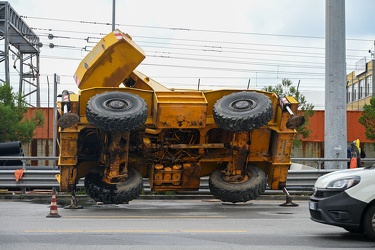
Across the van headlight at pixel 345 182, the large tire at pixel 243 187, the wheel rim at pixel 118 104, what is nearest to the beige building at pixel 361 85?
the large tire at pixel 243 187

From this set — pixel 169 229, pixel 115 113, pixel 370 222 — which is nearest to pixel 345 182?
pixel 370 222

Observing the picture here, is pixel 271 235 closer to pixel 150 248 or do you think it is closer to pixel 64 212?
pixel 150 248

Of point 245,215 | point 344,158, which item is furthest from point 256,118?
point 344,158

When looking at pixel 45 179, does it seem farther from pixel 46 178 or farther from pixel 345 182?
pixel 345 182

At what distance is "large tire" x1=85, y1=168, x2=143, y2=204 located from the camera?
1324 cm

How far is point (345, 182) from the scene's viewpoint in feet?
29.9

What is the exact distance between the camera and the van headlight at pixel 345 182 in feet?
29.8

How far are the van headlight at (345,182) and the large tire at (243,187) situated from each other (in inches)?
177

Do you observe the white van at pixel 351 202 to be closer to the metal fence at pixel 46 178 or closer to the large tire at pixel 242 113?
the large tire at pixel 242 113

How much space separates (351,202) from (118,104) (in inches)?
207

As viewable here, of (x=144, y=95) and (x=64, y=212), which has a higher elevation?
(x=144, y=95)

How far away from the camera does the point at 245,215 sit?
13.1 meters

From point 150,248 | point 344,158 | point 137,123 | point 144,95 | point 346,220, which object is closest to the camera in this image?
point 150,248

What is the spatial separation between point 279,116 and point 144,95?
275 centimetres
